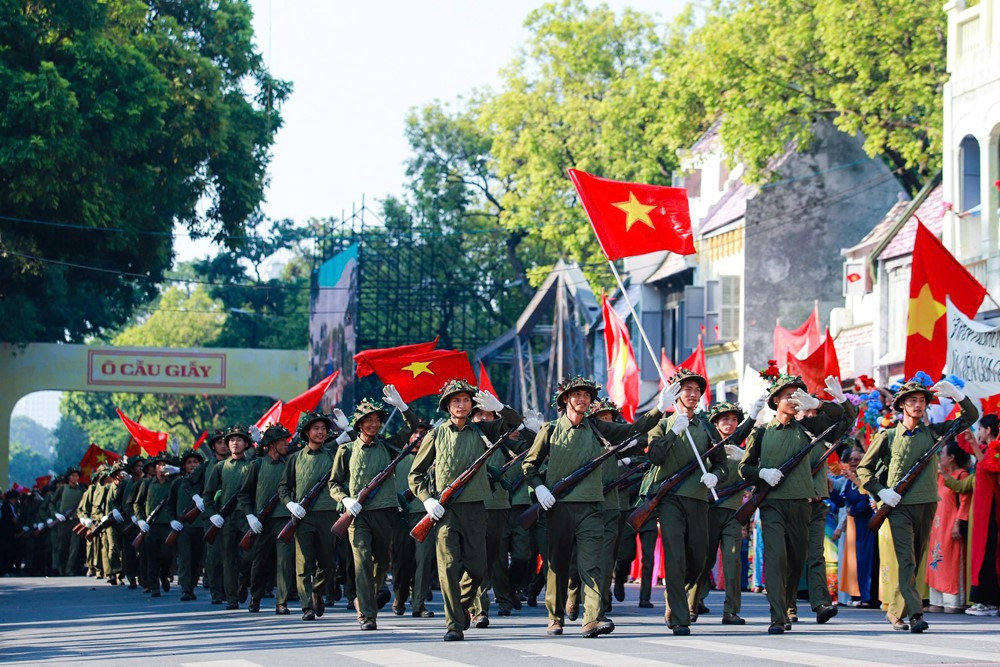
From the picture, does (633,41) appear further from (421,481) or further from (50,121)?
(421,481)

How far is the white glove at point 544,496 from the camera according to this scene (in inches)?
530

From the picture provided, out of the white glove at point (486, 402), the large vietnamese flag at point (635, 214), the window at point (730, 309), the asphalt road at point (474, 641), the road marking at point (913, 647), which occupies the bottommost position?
the asphalt road at point (474, 641)

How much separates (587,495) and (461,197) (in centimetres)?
5229

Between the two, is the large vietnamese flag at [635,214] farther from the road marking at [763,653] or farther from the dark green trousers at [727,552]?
the road marking at [763,653]

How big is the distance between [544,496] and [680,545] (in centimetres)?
118

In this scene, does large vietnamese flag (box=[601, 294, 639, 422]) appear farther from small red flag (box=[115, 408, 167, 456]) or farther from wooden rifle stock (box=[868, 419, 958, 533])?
wooden rifle stock (box=[868, 419, 958, 533])

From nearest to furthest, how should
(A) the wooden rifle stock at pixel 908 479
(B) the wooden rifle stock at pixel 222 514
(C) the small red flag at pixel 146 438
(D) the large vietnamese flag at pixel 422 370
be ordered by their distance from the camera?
(A) the wooden rifle stock at pixel 908 479
(B) the wooden rifle stock at pixel 222 514
(D) the large vietnamese flag at pixel 422 370
(C) the small red flag at pixel 146 438

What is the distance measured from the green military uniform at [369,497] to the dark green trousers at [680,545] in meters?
2.57

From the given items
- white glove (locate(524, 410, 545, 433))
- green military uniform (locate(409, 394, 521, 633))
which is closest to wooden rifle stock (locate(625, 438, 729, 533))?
green military uniform (locate(409, 394, 521, 633))

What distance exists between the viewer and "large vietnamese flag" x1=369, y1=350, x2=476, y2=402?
826 inches

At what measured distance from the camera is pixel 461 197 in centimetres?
6550

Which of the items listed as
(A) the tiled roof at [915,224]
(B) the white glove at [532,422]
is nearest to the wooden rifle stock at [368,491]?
(B) the white glove at [532,422]

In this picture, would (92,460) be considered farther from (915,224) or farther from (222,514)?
(222,514)

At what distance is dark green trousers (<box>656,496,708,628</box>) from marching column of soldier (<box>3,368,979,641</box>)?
0.02 metres
